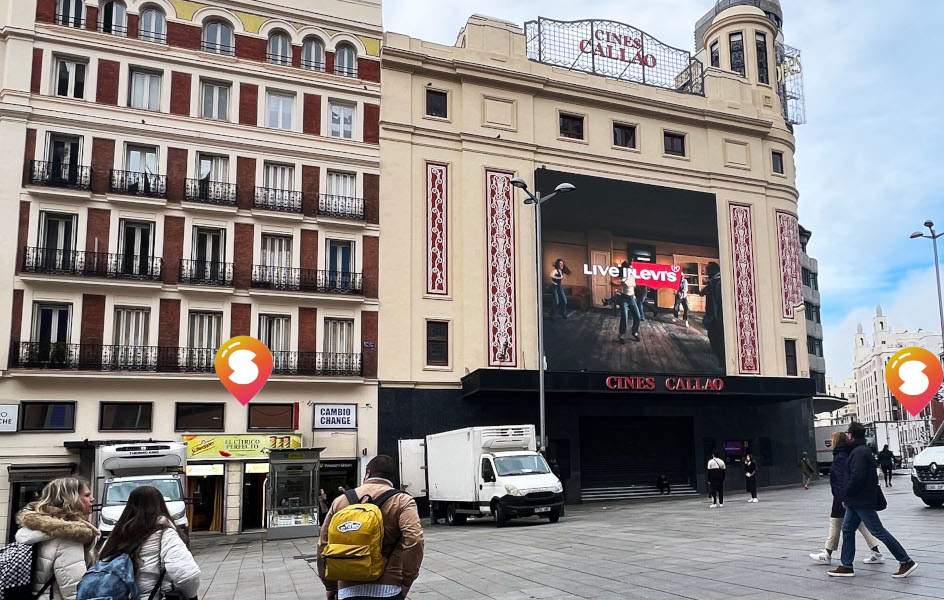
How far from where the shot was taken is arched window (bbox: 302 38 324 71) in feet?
116

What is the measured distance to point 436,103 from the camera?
121 feet

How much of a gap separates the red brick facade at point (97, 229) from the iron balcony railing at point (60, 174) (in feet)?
3.28

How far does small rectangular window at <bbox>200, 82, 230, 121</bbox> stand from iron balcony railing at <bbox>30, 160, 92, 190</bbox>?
5190mm

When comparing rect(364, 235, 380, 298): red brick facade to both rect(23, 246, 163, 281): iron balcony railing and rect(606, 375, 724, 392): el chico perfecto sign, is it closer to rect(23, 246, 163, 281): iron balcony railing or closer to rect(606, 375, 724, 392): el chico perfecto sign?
rect(23, 246, 163, 281): iron balcony railing

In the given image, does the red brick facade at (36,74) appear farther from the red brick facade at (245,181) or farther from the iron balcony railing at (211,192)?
the red brick facade at (245,181)

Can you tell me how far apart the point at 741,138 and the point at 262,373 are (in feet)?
90.4

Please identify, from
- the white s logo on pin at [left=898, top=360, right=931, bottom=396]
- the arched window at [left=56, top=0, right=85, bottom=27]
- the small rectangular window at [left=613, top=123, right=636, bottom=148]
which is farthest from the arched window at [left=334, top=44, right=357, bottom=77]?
the white s logo on pin at [left=898, top=360, right=931, bottom=396]

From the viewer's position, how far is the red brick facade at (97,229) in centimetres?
3055

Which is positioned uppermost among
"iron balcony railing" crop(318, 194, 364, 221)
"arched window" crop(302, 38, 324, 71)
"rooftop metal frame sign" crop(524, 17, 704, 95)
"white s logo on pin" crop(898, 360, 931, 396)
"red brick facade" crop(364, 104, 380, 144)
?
"rooftop metal frame sign" crop(524, 17, 704, 95)

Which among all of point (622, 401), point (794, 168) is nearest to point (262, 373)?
point (622, 401)

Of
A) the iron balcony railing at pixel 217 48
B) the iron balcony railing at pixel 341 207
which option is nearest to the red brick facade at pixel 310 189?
the iron balcony railing at pixel 341 207

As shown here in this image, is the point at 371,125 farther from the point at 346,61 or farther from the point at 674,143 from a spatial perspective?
the point at 674,143

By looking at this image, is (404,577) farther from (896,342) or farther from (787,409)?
(896,342)

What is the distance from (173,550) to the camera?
18.7ft
